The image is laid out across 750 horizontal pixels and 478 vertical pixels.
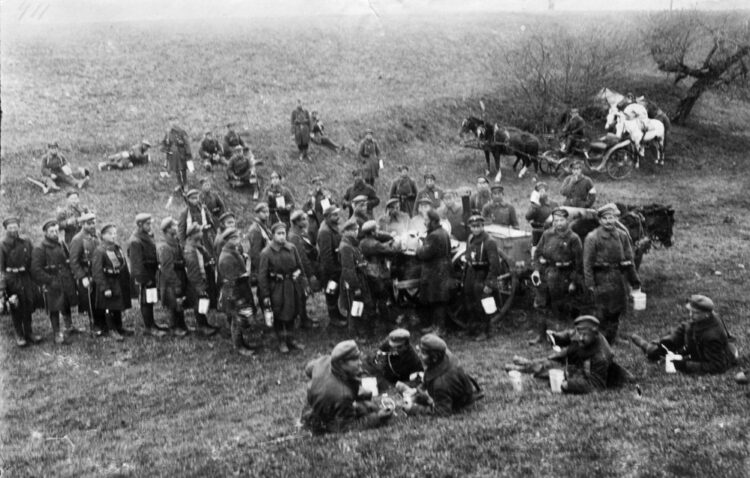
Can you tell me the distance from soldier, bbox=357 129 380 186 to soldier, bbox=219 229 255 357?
31.8 feet

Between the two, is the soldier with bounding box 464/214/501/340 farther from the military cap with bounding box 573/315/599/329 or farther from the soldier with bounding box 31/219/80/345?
the soldier with bounding box 31/219/80/345

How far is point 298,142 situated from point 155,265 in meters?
11.2

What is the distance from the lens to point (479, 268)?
10.5 meters

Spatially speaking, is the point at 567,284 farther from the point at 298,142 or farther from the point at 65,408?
the point at 298,142

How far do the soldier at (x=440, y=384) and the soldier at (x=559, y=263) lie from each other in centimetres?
342

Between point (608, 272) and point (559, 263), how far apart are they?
84 centimetres

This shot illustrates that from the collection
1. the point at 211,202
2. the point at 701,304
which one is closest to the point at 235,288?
the point at 211,202

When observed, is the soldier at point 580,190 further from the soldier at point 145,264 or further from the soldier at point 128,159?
the soldier at point 128,159

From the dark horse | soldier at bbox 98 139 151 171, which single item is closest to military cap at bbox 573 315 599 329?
the dark horse

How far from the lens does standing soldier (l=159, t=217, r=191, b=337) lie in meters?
10.9

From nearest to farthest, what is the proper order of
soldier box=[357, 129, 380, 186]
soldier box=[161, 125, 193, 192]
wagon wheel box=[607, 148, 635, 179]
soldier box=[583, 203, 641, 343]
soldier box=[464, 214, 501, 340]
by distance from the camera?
soldier box=[583, 203, 641, 343]
soldier box=[464, 214, 501, 340]
soldier box=[161, 125, 193, 192]
soldier box=[357, 129, 380, 186]
wagon wheel box=[607, 148, 635, 179]

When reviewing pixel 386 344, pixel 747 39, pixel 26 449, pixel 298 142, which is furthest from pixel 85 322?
pixel 747 39

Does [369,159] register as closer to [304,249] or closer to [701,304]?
[304,249]

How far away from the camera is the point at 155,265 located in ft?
36.7
